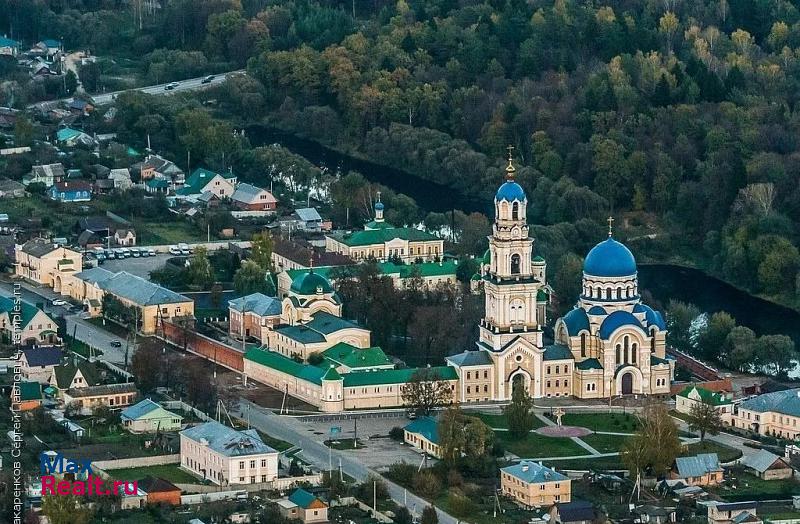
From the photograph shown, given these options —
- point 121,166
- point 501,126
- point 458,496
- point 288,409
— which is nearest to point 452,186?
point 501,126

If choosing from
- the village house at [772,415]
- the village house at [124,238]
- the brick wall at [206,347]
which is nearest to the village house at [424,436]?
the village house at [772,415]

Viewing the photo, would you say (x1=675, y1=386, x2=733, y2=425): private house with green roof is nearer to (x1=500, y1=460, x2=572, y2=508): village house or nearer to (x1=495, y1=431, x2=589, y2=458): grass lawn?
(x1=495, y1=431, x2=589, y2=458): grass lawn

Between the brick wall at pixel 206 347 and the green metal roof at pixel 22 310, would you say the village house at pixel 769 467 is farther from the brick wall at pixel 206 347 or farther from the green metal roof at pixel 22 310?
the green metal roof at pixel 22 310

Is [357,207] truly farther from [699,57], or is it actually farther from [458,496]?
[458,496]

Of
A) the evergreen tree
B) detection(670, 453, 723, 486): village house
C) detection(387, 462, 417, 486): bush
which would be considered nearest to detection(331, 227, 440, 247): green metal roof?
the evergreen tree

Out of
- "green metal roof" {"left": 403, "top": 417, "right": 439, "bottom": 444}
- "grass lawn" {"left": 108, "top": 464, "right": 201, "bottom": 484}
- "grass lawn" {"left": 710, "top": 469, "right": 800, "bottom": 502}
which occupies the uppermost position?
"green metal roof" {"left": 403, "top": 417, "right": 439, "bottom": 444}

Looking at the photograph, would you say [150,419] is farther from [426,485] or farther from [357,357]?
[426,485]

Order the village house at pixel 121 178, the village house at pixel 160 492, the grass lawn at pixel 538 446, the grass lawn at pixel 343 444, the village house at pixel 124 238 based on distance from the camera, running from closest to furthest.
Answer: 1. the village house at pixel 160 492
2. the grass lawn at pixel 538 446
3. the grass lawn at pixel 343 444
4. the village house at pixel 124 238
5. the village house at pixel 121 178
